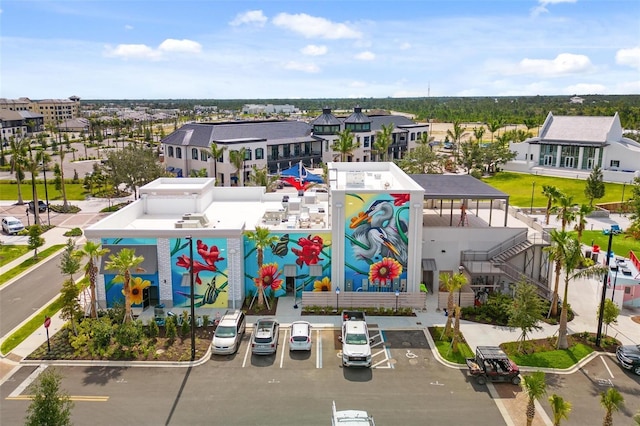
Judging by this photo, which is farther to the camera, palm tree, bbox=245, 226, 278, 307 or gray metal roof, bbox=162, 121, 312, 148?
gray metal roof, bbox=162, 121, 312, 148

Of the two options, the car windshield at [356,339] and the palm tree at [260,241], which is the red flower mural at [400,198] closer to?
the palm tree at [260,241]

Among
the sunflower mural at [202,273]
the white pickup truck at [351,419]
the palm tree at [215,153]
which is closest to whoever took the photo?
the white pickup truck at [351,419]

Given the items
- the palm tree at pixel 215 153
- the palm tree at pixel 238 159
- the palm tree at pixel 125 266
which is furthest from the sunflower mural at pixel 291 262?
the palm tree at pixel 238 159

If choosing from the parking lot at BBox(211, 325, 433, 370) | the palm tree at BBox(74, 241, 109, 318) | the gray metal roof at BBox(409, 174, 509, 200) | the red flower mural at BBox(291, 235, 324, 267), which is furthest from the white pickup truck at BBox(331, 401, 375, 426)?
the gray metal roof at BBox(409, 174, 509, 200)

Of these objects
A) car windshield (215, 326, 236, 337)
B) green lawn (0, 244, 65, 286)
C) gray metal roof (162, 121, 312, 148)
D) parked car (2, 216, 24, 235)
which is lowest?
green lawn (0, 244, 65, 286)

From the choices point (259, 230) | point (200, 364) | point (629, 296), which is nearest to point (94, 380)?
point (200, 364)

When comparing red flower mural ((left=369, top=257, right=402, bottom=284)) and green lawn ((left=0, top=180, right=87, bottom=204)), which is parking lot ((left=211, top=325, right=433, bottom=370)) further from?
green lawn ((left=0, top=180, right=87, bottom=204))

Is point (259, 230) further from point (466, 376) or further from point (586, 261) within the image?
point (586, 261)
